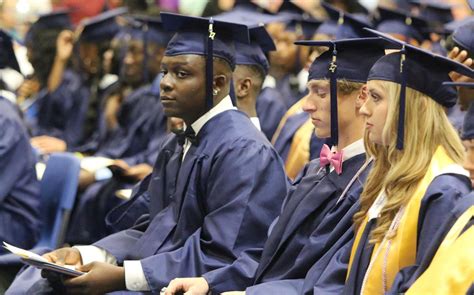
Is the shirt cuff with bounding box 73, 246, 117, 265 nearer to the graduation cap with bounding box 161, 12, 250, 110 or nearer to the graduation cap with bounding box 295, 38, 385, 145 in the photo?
the graduation cap with bounding box 161, 12, 250, 110

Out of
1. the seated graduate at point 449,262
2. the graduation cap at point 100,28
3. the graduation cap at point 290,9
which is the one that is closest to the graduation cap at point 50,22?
the graduation cap at point 100,28

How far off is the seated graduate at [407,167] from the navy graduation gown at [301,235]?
11.3 inches

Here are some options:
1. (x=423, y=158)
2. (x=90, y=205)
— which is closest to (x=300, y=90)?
(x=90, y=205)

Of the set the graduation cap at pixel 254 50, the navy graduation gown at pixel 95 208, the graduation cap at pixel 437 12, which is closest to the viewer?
the graduation cap at pixel 254 50

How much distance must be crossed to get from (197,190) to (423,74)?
1394mm

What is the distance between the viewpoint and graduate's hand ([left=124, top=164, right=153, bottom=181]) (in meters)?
7.23

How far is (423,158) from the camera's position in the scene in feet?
11.3

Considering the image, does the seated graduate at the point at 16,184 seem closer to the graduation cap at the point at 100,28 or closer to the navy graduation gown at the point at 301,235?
the navy graduation gown at the point at 301,235

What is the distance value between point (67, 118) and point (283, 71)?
2124mm

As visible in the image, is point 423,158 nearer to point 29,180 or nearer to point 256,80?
point 256,80

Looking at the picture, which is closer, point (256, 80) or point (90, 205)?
point (256, 80)

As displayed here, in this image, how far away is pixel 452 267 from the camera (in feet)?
9.87

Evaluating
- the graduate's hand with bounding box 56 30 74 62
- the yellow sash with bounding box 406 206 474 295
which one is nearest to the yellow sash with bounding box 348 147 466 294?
the yellow sash with bounding box 406 206 474 295

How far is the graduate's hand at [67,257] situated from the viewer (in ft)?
15.2
